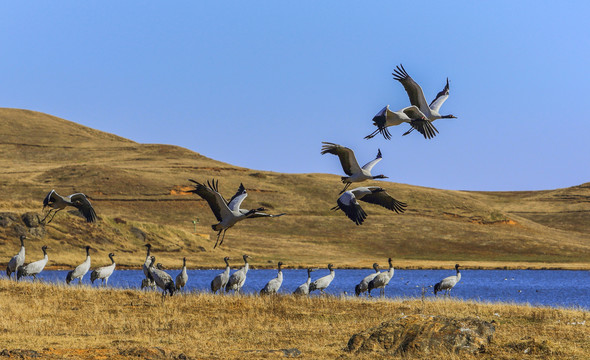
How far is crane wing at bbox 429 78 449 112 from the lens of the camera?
18.5 meters

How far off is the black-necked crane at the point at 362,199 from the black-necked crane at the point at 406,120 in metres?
1.40

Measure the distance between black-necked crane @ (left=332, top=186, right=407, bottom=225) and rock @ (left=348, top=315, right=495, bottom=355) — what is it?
2275 millimetres

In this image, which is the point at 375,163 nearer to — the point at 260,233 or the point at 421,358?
the point at 421,358

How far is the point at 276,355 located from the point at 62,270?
150 ft

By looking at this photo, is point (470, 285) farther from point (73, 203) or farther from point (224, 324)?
point (224, 324)

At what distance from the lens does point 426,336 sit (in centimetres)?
1580

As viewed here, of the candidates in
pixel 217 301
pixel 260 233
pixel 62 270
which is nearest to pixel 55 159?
pixel 260 233

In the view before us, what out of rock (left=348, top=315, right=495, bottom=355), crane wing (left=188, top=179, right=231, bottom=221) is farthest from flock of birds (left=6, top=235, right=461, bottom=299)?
rock (left=348, top=315, right=495, bottom=355)

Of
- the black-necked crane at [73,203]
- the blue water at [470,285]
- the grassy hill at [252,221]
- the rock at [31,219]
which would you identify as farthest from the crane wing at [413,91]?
the rock at [31,219]

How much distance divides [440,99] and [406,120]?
11.3 ft

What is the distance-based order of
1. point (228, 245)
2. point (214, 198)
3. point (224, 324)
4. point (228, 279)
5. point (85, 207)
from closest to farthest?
1. point (214, 198)
2. point (224, 324)
3. point (85, 207)
4. point (228, 279)
5. point (228, 245)

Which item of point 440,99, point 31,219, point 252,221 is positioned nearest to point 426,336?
point 440,99

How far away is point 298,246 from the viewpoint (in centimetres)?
8650

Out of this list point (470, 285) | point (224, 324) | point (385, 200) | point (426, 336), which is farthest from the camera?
point (470, 285)
